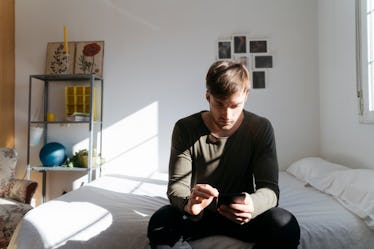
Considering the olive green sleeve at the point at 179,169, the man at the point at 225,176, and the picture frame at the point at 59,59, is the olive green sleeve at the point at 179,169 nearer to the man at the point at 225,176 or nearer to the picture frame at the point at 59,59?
the man at the point at 225,176

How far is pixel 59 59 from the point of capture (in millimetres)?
2867

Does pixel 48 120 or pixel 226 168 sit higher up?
pixel 48 120

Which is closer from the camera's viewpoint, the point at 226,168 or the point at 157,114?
the point at 226,168

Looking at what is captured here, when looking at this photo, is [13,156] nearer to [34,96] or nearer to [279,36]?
[34,96]

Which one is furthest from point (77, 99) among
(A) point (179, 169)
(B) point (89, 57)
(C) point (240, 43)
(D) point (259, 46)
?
(A) point (179, 169)

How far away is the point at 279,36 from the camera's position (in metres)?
2.68

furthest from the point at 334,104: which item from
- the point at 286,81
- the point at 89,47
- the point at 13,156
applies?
the point at 13,156

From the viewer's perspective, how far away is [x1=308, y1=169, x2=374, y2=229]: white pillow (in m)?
1.31

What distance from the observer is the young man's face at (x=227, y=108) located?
3.51 feet

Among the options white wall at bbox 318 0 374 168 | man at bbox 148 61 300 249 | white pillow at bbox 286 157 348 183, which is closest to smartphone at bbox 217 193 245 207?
man at bbox 148 61 300 249

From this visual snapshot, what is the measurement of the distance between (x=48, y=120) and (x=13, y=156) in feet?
1.45

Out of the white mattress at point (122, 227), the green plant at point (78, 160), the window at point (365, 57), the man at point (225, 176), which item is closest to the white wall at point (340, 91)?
the window at point (365, 57)

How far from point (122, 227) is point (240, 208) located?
0.59m

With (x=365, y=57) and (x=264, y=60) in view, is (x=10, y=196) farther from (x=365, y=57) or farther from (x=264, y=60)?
(x=365, y=57)
